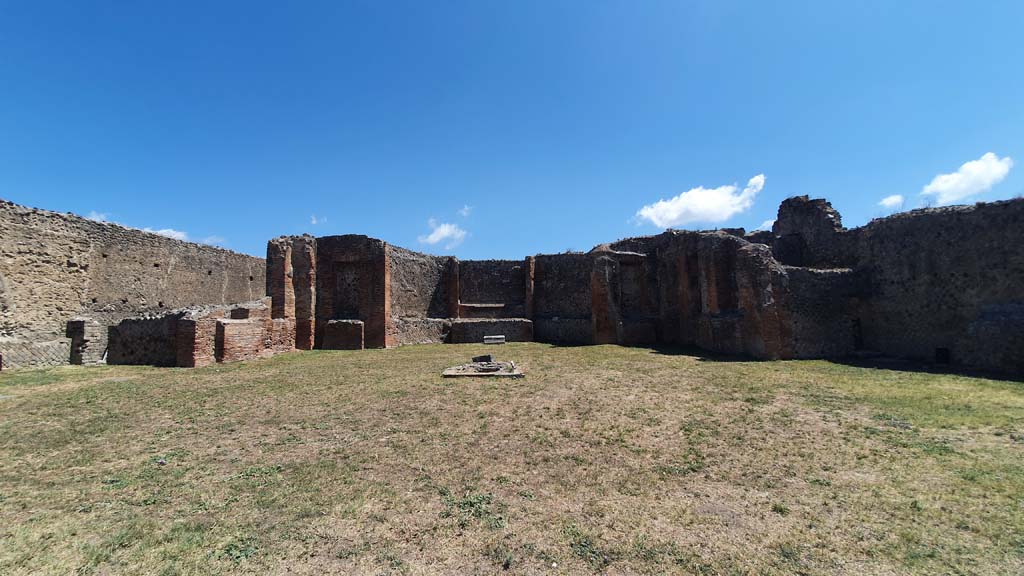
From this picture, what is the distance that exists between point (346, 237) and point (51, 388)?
10905mm

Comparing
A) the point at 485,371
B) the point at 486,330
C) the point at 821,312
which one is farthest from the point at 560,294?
the point at 485,371

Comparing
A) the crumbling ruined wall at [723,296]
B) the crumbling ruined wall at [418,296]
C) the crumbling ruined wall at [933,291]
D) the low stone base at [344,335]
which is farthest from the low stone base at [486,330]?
the crumbling ruined wall at [933,291]

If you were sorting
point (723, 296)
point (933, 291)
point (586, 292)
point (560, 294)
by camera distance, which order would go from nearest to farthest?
point (933, 291) < point (723, 296) < point (586, 292) < point (560, 294)

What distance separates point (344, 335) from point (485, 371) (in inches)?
365

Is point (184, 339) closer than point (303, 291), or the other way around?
point (184, 339)

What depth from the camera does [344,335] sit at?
17688 mm

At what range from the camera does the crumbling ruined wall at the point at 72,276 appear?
12312mm

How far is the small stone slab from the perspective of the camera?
33.9ft

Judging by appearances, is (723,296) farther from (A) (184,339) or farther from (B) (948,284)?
(A) (184,339)

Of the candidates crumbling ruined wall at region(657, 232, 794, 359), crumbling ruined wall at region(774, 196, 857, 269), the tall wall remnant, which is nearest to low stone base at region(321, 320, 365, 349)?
the tall wall remnant

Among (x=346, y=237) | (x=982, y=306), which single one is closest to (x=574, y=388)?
(x=982, y=306)

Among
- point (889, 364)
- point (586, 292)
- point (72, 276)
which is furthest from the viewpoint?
point (586, 292)

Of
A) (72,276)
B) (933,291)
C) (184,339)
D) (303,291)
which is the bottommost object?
(184,339)

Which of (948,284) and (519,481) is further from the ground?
(948,284)
